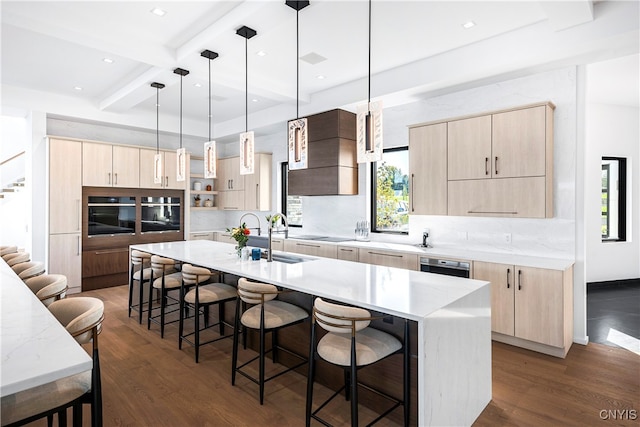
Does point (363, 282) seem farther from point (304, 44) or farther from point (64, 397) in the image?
point (304, 44)

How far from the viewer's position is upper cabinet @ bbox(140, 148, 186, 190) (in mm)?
6477

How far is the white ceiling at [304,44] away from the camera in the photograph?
3.08m

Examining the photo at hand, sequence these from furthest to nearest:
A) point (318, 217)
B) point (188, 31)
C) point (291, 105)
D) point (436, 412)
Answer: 1. point (318, 217)
2. point (291, 105)
3. point (188, 31)
4. point (436, 412)

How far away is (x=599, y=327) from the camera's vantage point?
4141 mm

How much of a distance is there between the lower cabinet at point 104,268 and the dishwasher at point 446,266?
4962 millimetres

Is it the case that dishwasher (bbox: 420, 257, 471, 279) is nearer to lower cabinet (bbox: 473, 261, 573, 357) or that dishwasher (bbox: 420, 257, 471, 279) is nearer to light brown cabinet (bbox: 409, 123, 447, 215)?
lower cabinet (bbox: 473, 261, 573, 357)

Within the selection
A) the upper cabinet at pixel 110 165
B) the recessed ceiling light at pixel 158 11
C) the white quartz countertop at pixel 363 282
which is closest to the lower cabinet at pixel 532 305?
the white quartz countertop at pixel 363 282

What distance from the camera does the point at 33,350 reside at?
1480 mm

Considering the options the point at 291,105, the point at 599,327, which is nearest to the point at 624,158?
the point at 599,327

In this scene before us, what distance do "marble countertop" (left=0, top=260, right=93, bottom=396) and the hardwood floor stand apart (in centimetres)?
94

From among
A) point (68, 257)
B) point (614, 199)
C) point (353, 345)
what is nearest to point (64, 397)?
point (353, 345)

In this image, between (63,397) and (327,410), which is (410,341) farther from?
(63,397)

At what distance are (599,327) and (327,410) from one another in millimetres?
3547

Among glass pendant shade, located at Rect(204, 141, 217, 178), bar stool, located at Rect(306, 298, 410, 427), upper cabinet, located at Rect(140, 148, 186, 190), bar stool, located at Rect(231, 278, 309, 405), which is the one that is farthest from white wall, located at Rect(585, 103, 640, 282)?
upper cabinet, located at Rect(140, 148, 186, 190)
